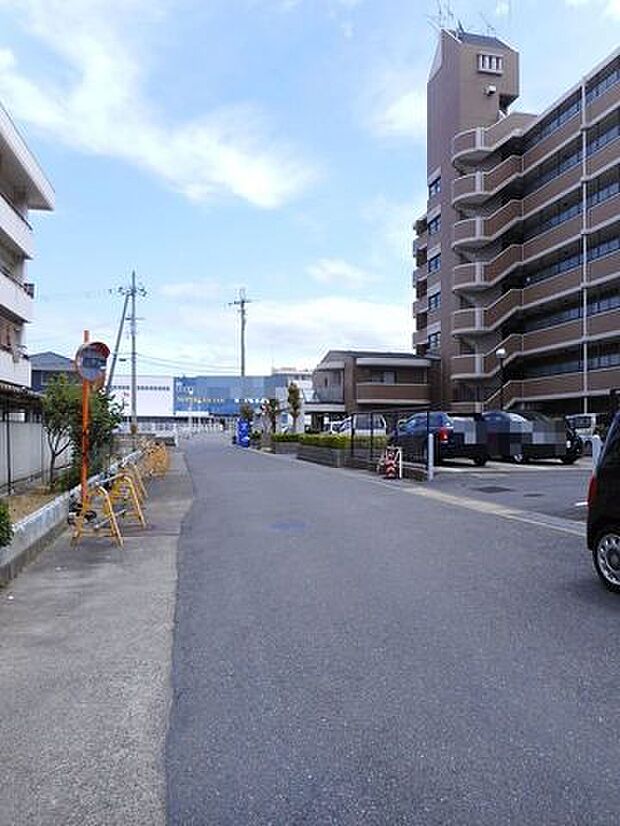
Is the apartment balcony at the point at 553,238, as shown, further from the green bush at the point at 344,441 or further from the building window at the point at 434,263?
the green bush at the point at 344,441

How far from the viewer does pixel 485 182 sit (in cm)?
4916

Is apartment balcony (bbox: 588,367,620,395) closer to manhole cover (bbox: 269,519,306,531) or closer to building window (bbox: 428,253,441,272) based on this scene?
building window (bbox: 428,253,441,272)

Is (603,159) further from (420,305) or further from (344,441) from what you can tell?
(344,441)

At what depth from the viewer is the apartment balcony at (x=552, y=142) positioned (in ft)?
139

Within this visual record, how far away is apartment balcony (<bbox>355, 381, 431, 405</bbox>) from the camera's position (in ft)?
177

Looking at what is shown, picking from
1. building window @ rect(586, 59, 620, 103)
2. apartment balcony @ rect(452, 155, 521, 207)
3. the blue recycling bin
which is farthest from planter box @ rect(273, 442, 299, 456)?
building window @ rect(586, 59, 620, 103)

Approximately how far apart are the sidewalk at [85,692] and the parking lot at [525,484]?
794 cm

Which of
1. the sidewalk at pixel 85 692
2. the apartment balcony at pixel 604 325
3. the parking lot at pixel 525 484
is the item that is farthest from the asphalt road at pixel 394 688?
the apartment balcony at pixel 604 325

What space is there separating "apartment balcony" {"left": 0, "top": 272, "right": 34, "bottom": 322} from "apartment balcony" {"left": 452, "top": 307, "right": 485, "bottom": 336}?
2722 centimetres

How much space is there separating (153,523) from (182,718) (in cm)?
921

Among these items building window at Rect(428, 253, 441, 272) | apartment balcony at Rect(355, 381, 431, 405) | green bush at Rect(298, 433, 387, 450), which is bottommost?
green bush at Rect(298, 433, 387, 450)

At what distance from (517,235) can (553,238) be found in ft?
15.8

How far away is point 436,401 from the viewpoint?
54219 millimetres

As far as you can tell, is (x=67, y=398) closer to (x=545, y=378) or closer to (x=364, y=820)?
(x=364, y=820)
